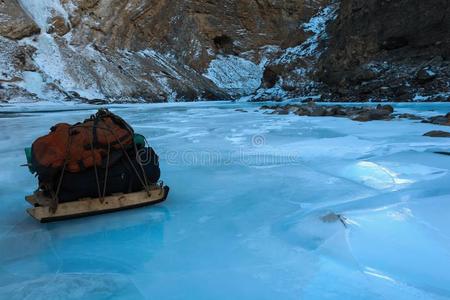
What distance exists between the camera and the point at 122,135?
12.0ft

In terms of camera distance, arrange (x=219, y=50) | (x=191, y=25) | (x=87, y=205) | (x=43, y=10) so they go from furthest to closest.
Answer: (x=219, y=50) → (x=191, y=25) → (x=43, y=10) → (x=87, y=205)

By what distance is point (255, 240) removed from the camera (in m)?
2.95

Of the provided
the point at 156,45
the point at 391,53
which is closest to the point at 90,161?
the point at 391,53

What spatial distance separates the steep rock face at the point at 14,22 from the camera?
3469 cm

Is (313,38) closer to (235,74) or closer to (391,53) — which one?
(391,53)

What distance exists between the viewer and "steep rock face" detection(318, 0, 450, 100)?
75.2 feet

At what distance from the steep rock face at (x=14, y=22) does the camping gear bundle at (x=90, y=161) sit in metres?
36.2

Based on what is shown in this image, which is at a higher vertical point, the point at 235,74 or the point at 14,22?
the point at 14,22

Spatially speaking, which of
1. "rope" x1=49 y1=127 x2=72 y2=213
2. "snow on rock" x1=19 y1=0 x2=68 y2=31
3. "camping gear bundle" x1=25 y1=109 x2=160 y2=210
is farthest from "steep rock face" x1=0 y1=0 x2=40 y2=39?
"rope" x1=49 y1=127 x2=72 y2=213

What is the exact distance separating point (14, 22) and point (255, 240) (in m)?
38.6

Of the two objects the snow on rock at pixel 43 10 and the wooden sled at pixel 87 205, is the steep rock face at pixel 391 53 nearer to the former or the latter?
the wooden sled at pixel 87 205

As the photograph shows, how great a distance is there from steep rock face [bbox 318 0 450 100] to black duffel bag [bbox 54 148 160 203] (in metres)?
20.5

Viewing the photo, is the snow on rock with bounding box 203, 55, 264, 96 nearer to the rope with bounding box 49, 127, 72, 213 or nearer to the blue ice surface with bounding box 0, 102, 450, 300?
the blue ice surface with bounding box 0, 102, 450, 300

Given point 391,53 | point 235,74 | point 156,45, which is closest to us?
point 391,53
